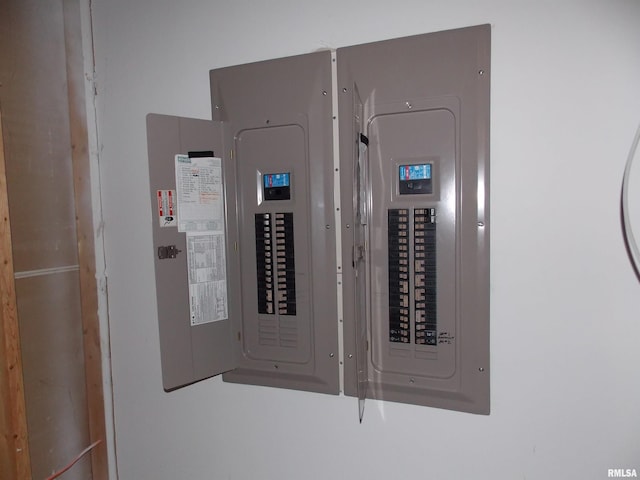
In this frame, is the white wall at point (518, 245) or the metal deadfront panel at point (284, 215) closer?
the white wall at point (518, 245)

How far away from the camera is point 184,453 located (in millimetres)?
1480

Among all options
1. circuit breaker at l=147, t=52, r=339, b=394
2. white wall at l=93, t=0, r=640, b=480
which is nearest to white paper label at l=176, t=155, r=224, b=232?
circuit breaker at l=147, t=52, r=339, b=394

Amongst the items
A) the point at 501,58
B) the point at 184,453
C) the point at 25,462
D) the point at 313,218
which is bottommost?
the point at 184,453

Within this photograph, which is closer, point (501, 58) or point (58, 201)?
point (501, 58)

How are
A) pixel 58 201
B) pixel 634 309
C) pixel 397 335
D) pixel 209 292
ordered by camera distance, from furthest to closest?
pixel 58 201 → pixel 209 292 → pixel 397 335 → pixel 634 309

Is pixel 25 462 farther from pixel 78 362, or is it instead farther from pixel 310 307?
pixel 310 307

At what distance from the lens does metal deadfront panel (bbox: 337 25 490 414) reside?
1082 millimetres

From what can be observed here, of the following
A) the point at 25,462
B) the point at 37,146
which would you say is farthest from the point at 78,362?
the point at 37,146

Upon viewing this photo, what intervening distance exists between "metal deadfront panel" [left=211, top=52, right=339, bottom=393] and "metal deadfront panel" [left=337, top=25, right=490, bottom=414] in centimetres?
9

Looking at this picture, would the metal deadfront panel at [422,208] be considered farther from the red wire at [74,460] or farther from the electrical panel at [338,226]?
the red wire at [74,460]

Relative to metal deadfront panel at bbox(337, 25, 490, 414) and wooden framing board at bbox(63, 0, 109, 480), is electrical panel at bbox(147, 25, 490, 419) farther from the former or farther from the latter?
wooden framing board at bbox(63, 0, 109, 480)

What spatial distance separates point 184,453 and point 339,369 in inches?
30.4

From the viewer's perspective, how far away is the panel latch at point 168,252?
4.01 ft
